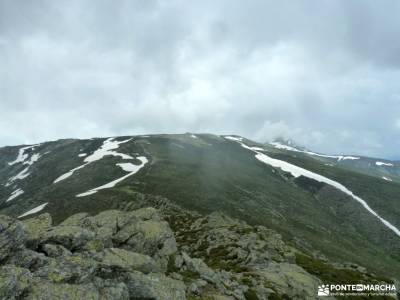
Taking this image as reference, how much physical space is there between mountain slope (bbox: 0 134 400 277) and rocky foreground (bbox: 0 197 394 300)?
56.2 meters

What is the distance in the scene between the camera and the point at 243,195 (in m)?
137

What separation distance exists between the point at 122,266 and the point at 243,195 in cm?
11645

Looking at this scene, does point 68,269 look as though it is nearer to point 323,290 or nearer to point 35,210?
point 323,290

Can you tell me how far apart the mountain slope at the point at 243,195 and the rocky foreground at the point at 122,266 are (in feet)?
184

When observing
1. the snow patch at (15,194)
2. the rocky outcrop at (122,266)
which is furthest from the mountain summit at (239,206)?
the snow patch at (15,194)

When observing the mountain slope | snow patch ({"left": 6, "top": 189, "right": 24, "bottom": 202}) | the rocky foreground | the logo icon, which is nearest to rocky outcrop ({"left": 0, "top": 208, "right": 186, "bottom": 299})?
the rocky foreground

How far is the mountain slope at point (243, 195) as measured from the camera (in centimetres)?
11275

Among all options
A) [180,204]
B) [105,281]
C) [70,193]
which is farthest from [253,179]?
[105,281]

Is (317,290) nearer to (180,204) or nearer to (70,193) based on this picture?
(180,204)

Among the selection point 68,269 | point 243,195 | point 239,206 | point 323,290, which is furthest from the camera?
point 243,195

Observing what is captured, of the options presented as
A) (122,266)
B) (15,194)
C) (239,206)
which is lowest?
(15,194)

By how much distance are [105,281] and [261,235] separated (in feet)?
168

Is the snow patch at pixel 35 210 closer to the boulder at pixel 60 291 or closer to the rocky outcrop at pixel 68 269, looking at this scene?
the rocky outcrop at pixel 68 269

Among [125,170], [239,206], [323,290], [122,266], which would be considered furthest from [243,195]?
[122,266]
